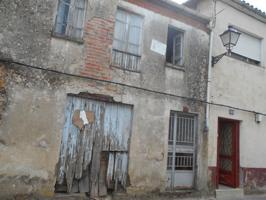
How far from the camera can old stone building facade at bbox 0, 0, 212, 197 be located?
20.4 ft

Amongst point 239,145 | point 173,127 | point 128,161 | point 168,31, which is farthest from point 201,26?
point 128,161

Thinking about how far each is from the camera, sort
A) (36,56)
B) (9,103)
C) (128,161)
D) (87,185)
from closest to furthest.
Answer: (9,103) → (36,56) → (87,185) → (128,161)

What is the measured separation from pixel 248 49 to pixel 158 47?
440 cm

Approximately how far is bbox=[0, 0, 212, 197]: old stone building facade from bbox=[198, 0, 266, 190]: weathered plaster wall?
25.1 inches

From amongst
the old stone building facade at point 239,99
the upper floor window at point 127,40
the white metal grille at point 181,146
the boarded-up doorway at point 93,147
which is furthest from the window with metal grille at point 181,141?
the upper floor window at point 127,40

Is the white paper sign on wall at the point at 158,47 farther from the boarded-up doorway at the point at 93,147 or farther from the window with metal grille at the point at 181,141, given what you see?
the boarded-up doorway at the point at 93,147

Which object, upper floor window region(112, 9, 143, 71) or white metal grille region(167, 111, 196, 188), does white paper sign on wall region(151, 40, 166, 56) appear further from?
white metal grille region(167, 111, 196, 188)

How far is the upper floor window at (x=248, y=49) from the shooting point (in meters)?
10.3

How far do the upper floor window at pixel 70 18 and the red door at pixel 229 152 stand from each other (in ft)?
19.4

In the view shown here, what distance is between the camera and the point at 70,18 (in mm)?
7125

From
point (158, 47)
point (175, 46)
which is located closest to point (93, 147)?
point (158, 47)

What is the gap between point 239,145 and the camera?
9836 millimetres

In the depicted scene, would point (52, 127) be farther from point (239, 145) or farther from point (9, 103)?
point (239, 145)

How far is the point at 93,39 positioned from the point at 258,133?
7180 millimetres
